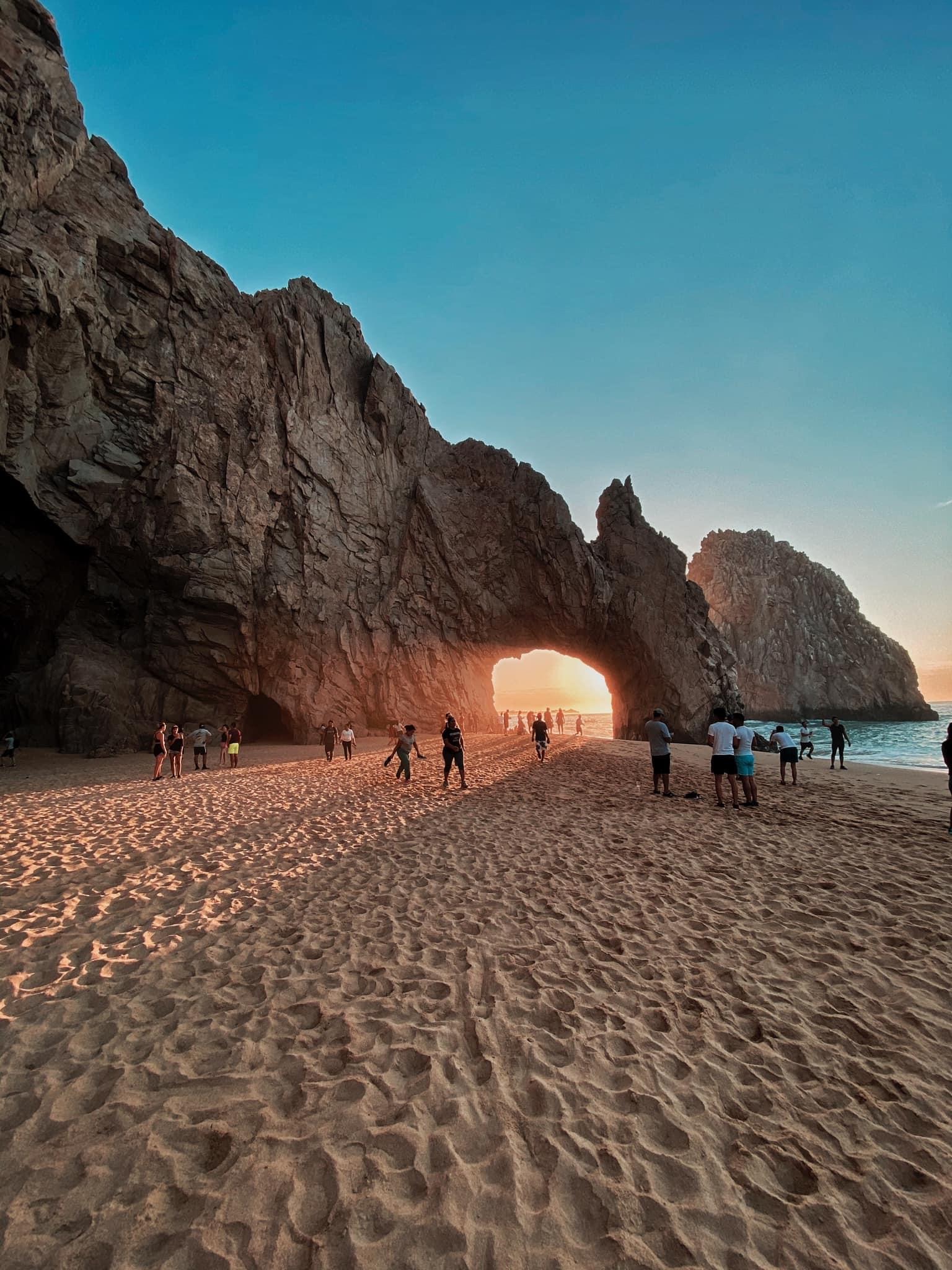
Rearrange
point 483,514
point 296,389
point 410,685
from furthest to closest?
point 483,514
point 410,685
point 296,389

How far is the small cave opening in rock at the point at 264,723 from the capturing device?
33.1 metres

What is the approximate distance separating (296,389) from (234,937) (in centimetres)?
3352

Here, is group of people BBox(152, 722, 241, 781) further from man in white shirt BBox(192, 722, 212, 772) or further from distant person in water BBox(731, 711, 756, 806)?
distant person in water BBox(731, 711, 756, 806)

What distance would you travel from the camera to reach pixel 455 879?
7.10 meters

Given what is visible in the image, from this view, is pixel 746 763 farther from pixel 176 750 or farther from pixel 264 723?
pixel 264 723

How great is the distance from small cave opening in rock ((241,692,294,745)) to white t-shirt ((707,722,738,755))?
2678cm

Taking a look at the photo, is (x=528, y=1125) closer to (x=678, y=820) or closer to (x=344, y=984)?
(x=344, y=984)

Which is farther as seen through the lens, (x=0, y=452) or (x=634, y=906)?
(x=0, y=452)

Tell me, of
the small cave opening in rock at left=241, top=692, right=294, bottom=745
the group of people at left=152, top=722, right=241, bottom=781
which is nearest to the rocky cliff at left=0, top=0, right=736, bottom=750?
the small cave opening in rock at left=241, top=692, right=294, bottom=745

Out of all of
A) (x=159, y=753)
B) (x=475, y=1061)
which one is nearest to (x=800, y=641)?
(x=159, y=753)

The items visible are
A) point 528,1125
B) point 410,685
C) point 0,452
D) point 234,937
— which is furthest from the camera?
point 410,685

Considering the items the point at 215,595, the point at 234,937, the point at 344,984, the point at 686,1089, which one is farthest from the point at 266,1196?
the point at 215,595

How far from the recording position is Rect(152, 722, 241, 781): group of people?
17109 mm

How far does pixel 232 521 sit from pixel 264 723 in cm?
1376
